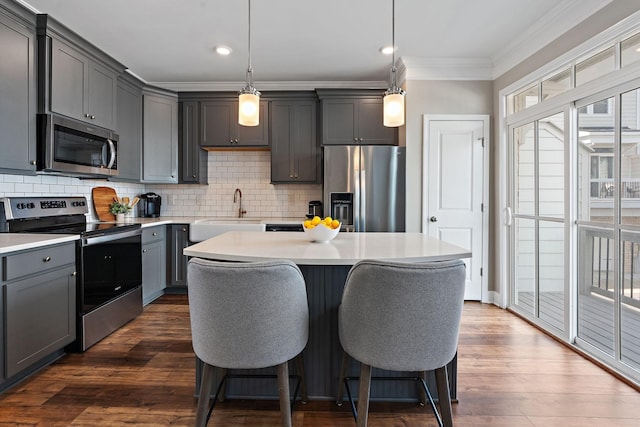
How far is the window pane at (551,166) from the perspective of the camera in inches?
112

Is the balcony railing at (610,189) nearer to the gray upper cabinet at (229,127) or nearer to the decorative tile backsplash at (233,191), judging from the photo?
the decorative tile backsplash at (233,191)

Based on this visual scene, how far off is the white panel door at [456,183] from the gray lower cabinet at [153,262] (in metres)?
2.90

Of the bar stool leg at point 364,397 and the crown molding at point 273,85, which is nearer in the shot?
the bar stool leg at point 364,397

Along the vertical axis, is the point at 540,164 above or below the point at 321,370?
above

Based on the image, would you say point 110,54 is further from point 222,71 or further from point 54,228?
point 54,228

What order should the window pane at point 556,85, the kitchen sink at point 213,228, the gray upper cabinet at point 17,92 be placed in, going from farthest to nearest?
the kitchen sink at point 213,228 < the window pane at point 556,85 < the gray upper cabinet at point 17,92

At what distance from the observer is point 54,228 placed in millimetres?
2912

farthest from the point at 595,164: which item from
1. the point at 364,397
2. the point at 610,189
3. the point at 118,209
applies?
the point at 118,209

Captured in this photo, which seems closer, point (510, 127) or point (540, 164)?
point (540, 164)

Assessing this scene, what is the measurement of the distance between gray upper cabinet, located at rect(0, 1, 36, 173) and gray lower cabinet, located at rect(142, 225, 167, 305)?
1.28m

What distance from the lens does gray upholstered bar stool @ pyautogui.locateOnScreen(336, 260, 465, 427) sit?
1327mm

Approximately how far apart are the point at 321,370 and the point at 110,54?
3604 millimetres

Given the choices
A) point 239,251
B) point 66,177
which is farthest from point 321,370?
point 66,177

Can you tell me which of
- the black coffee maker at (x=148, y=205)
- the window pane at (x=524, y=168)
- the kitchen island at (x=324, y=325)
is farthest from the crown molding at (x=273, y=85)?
the kitchen island at (x=324, y=325)
